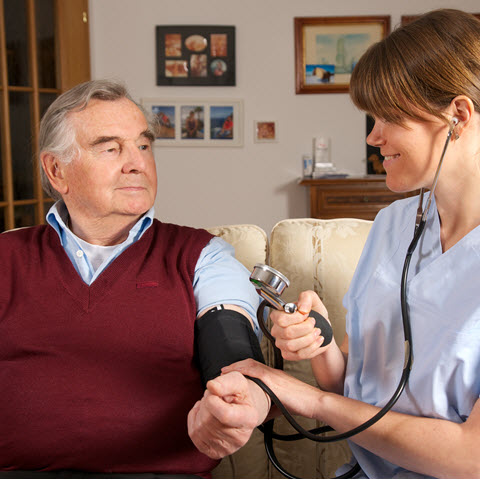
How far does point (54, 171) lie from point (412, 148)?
2.98ft

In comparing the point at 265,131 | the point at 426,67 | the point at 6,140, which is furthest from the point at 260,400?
the point at 265,131

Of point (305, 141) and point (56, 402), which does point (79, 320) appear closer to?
point (56, 402)

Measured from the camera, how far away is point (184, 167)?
14.0 ft

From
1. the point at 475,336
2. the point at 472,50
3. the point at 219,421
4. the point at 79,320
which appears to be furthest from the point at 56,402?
the point at 472,50

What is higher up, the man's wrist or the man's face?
the man's face

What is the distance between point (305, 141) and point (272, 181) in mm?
397

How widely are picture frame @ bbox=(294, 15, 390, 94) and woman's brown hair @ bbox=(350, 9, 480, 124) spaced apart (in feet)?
10.9

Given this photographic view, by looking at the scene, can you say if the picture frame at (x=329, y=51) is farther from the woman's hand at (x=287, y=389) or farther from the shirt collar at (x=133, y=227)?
the woman's hand at (x=287, y=389)

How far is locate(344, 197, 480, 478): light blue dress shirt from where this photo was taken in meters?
0.86

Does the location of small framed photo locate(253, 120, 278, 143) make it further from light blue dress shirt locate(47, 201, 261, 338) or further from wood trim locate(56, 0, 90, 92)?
light blue dress shirt locate(47, 201, 261, 338)

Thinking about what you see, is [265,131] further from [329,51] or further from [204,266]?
[204,266]

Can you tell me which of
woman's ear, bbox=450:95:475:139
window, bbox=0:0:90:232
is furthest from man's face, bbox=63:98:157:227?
window, bbox=0:0:90:232

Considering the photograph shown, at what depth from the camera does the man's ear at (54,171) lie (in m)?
1.38

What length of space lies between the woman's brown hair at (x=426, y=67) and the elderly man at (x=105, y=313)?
0.53 metres
